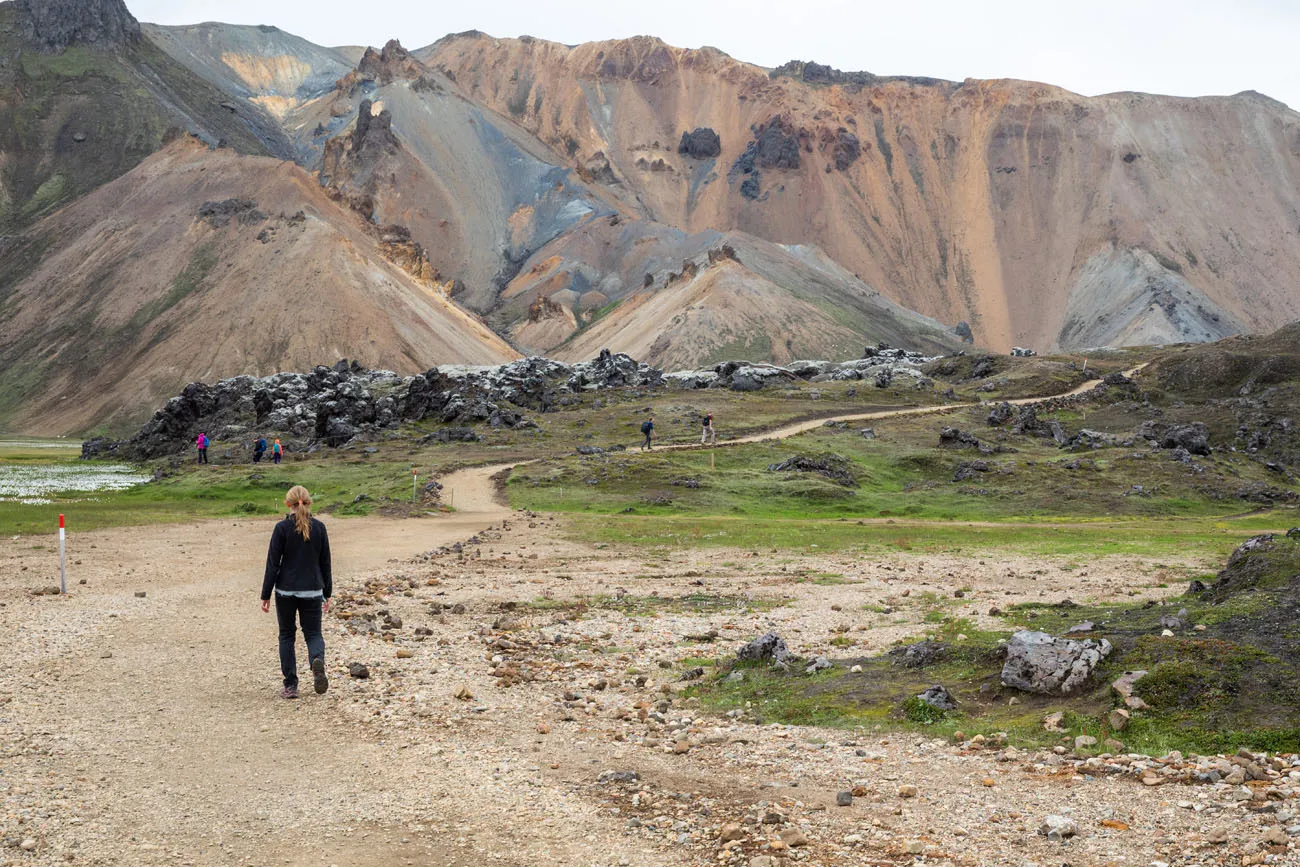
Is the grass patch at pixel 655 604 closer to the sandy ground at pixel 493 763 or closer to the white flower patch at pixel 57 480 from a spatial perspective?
the sandy ground at pixel 493 763

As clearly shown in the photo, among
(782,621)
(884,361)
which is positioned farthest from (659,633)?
(884,361)

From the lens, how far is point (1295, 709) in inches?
558

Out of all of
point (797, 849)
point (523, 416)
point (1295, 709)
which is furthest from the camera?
point (523, 416)

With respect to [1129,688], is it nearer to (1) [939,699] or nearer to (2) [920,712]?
(1) [939,699]

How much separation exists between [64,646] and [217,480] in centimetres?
5139

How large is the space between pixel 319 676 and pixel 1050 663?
12135 mm

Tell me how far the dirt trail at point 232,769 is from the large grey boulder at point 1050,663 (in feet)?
18.8

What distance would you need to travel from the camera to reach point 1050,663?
16469 mm

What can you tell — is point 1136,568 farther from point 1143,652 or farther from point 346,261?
point 346,261

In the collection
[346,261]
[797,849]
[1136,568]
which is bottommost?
[1136,568]

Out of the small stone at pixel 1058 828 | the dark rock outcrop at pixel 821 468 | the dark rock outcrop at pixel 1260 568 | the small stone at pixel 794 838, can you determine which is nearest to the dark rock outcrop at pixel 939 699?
the small stone at pixel 1058 828

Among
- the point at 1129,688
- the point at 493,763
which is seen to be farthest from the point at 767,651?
the point at 493,763

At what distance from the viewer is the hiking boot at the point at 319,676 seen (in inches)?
714

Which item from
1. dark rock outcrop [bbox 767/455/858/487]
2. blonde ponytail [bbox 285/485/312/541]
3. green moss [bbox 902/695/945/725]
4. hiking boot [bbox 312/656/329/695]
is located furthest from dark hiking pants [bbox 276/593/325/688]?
dark rock outcrop [bbox 767/455/858/487]
